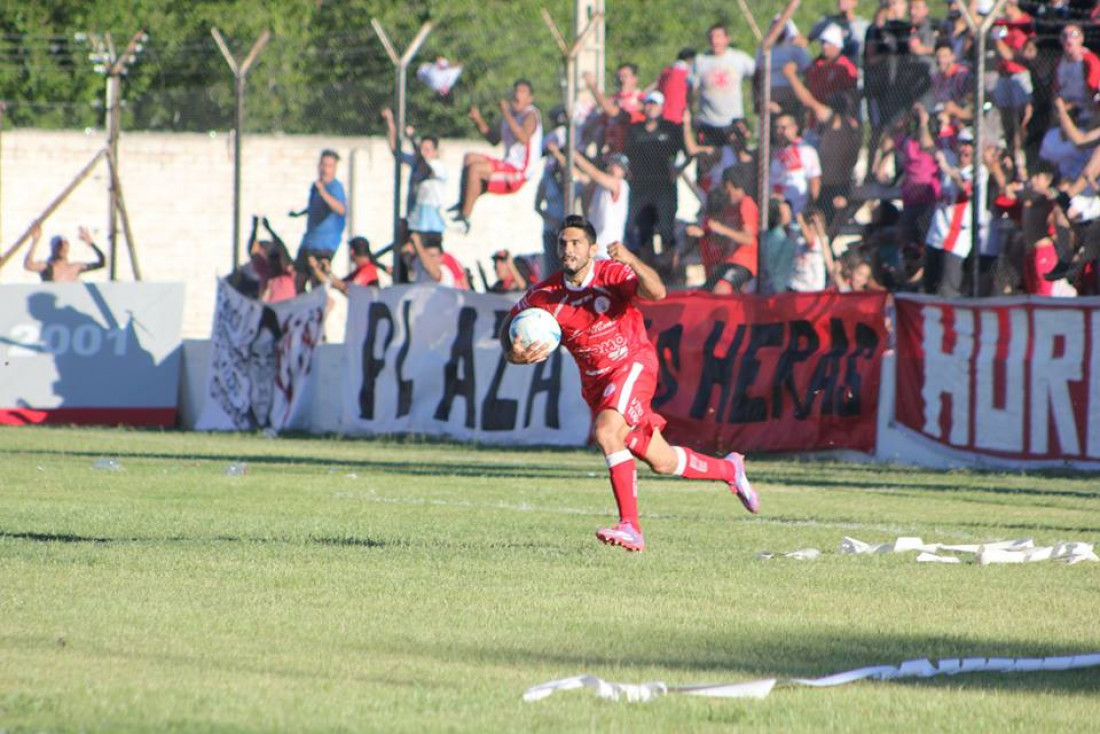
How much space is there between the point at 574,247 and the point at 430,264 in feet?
40.8

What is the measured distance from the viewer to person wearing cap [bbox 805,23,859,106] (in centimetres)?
1881

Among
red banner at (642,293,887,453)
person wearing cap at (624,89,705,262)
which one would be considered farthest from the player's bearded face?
person wearing cap at (624,89,705,262)

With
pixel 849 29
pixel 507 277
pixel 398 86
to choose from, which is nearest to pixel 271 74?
pixel 398 86

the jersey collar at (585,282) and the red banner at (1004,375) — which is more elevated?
the jersey collar at (585,282)

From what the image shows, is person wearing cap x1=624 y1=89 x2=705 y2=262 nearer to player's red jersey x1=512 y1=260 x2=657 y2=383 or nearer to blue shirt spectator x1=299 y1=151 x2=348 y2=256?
blue shirt spectator x1=299 y1=151 x2=348 y2=256

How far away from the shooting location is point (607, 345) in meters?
10.1

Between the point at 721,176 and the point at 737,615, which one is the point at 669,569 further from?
the point at 721,176

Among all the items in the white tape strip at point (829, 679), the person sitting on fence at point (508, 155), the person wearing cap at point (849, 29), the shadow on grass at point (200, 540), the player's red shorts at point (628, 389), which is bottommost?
the shadow on grass at point (200, 540)

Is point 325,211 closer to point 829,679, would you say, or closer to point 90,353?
point 90,353

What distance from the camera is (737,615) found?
766 centimetres

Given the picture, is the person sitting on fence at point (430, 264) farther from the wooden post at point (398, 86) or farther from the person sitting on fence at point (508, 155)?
the person sitting on fence at point (508, 155)

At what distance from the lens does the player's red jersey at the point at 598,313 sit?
10078 millimetres

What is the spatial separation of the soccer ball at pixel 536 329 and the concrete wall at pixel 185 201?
84.5 ft

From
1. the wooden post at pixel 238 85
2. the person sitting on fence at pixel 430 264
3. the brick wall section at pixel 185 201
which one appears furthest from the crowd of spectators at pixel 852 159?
the brick wall section at pixel 185 201
